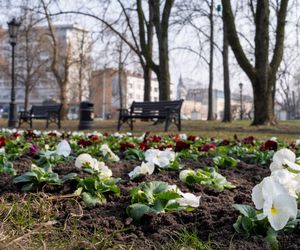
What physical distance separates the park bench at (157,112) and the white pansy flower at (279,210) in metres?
12.0

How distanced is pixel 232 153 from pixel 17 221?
360 cm

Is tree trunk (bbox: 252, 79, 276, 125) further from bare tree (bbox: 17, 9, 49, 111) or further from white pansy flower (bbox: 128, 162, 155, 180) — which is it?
bare tree (bbox: 17, 9, 49, 111)

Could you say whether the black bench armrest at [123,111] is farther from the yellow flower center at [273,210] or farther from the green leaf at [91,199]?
the yellow flower center at [273,210]

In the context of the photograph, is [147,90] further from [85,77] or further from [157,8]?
[85,77]

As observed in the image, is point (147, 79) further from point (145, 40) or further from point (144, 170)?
point (144, 170)

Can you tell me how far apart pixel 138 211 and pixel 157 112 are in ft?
42.1

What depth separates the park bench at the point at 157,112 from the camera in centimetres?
1439

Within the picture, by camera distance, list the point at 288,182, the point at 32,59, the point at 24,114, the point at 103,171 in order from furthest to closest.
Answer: the point at 32,59 < the point at 24,114 < the point at 103,171 < the point at 288,182

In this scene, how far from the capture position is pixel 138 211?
7.50 ft

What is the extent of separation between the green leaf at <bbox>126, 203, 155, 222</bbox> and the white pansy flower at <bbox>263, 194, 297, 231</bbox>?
672 mm

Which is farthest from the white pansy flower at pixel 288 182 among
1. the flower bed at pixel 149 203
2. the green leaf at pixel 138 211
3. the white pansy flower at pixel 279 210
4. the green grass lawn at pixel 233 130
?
the green grass lawn at pixel 233 130

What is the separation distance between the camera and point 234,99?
96062 mm

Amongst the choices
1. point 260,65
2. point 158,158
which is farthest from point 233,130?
point 158,158

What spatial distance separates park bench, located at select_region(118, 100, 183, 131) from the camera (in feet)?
47.2
